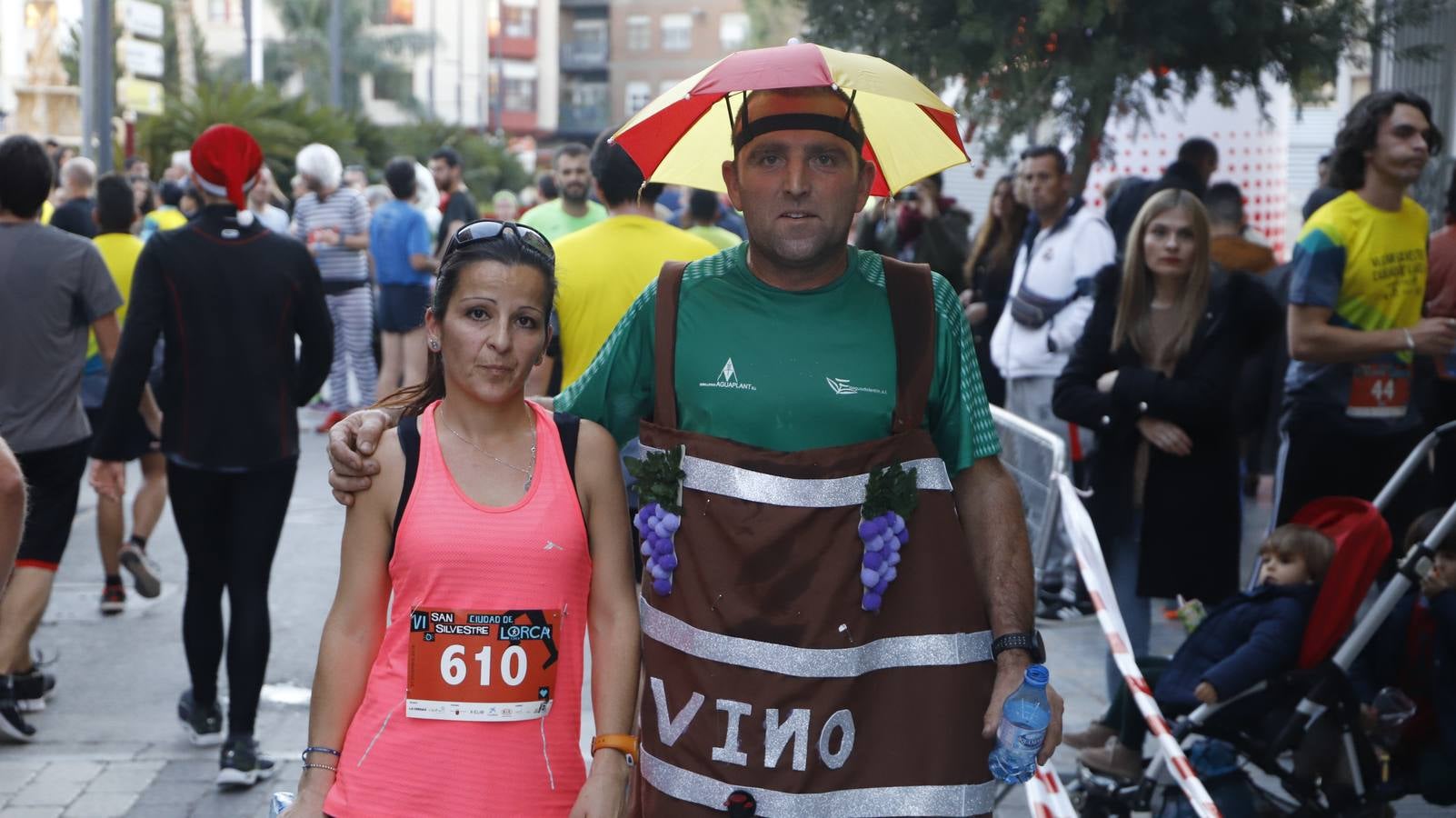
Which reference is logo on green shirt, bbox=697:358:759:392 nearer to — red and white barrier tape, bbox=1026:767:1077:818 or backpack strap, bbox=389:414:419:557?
backpack strap, bbox=389:414:419:557

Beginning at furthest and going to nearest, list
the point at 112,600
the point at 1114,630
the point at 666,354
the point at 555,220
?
the point at 112,600 → the point at 555,220 → the point at 1114,630 → the point at 666,354

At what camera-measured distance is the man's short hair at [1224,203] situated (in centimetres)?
1045

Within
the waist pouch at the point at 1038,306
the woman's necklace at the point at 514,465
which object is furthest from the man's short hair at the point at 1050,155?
the woman's necklace at the point at 514,465

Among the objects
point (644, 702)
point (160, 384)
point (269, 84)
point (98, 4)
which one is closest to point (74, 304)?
point (160, 384)

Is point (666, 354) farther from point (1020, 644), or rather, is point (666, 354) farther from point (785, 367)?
point (1020, 644)

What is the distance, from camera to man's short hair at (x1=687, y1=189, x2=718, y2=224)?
10602 mm

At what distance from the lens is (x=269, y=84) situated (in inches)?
1235

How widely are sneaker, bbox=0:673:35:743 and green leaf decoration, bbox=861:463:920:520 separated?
4487mm

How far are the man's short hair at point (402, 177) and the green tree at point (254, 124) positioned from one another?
13.3 metres

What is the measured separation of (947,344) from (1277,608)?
2212mm

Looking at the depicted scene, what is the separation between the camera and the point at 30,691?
696cm

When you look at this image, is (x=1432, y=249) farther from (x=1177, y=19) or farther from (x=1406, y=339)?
(x=1177, y=19)

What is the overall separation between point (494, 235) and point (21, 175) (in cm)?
427

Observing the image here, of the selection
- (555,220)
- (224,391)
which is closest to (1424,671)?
(224,391)
